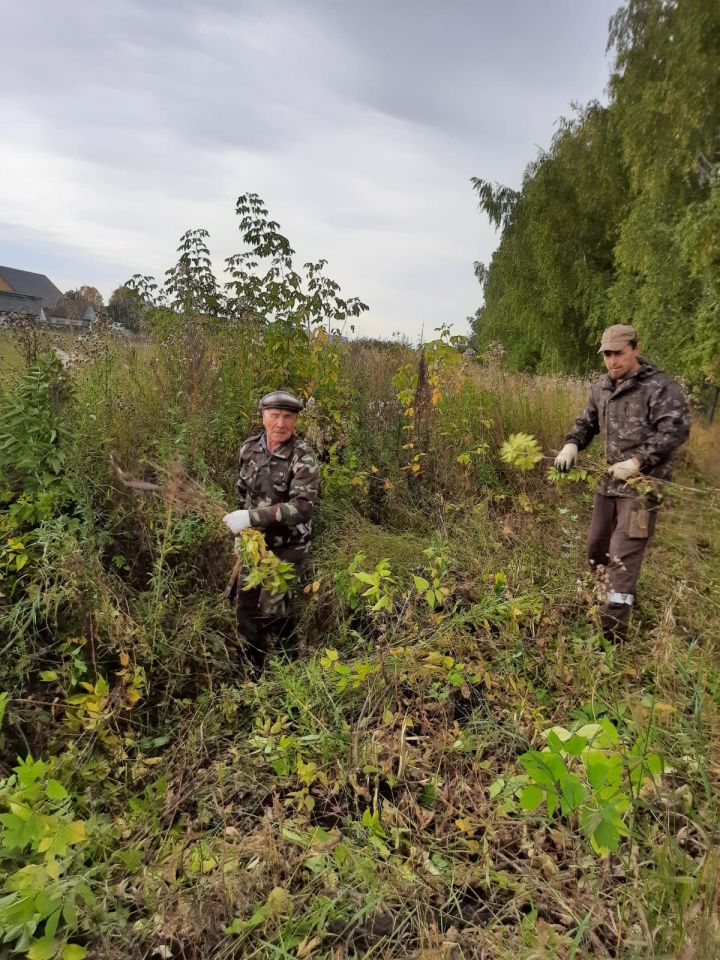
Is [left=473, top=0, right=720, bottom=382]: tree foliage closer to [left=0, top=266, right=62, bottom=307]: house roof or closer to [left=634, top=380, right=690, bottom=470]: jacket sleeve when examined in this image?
[left=634, top=380, right=690, bottom=470]: jacket sleeve

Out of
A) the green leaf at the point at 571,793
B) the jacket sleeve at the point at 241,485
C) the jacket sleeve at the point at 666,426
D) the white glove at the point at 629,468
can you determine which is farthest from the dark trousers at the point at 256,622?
the jacket sleeve at the point at 666,426

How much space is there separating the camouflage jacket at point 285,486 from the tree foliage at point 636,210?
10290mm

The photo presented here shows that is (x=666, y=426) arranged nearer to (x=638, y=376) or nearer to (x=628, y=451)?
(x=628, y=451)

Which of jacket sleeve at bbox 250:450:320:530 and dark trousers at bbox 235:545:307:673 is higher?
jacket sleeve at bbox 250:450:320:530

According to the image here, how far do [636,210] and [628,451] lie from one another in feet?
42.4

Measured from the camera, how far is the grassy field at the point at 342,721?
141 centimetres

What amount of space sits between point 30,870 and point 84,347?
11.2ft

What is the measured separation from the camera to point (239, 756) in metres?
2.17


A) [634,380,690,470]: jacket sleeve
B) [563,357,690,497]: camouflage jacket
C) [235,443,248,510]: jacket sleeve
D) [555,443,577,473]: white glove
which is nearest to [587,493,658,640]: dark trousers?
[563,357,690,497]: camouflage jacket

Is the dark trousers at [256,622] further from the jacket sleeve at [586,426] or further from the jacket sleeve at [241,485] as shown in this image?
the jacket sleeve at [586,426]

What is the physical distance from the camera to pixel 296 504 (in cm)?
304

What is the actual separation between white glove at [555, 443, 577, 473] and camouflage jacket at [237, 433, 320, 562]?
1455 millimetres

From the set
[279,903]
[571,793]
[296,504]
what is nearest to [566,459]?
[296,504]

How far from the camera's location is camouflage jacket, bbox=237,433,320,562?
3080 mm
